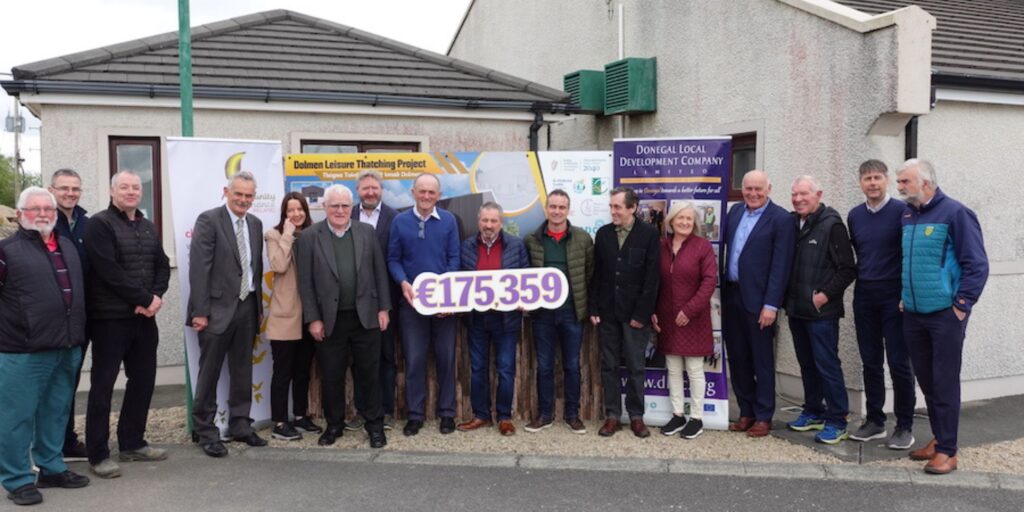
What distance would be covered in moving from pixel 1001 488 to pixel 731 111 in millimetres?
4892

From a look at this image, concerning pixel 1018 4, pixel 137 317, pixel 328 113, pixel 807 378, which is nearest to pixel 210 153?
pixel 137 317

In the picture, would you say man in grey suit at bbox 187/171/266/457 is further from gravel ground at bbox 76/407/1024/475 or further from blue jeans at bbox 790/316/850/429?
blue jeans at bbox 790/316/850/429

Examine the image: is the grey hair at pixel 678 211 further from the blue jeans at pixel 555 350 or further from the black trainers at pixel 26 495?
the black trainers at pixel 26 495

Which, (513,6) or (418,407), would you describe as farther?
(513,6)

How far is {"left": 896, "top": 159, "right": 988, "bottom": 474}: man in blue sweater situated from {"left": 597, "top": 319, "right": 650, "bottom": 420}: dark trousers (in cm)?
199

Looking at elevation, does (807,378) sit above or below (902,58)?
below

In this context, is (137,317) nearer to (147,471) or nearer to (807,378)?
(147,471)

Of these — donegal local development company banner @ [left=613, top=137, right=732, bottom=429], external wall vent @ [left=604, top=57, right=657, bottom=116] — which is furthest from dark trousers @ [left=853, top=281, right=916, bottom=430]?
external wall vent @ [left=604, top=57, right=657, bottom=116]

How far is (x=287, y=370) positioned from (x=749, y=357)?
3.79 m

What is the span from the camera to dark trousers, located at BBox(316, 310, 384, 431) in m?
6.43

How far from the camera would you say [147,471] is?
5.87 m

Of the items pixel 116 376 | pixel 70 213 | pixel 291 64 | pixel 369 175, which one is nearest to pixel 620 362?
pixel 369 175

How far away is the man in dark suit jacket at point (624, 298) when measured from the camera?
654 cm

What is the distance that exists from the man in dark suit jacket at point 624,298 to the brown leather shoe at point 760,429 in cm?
83
